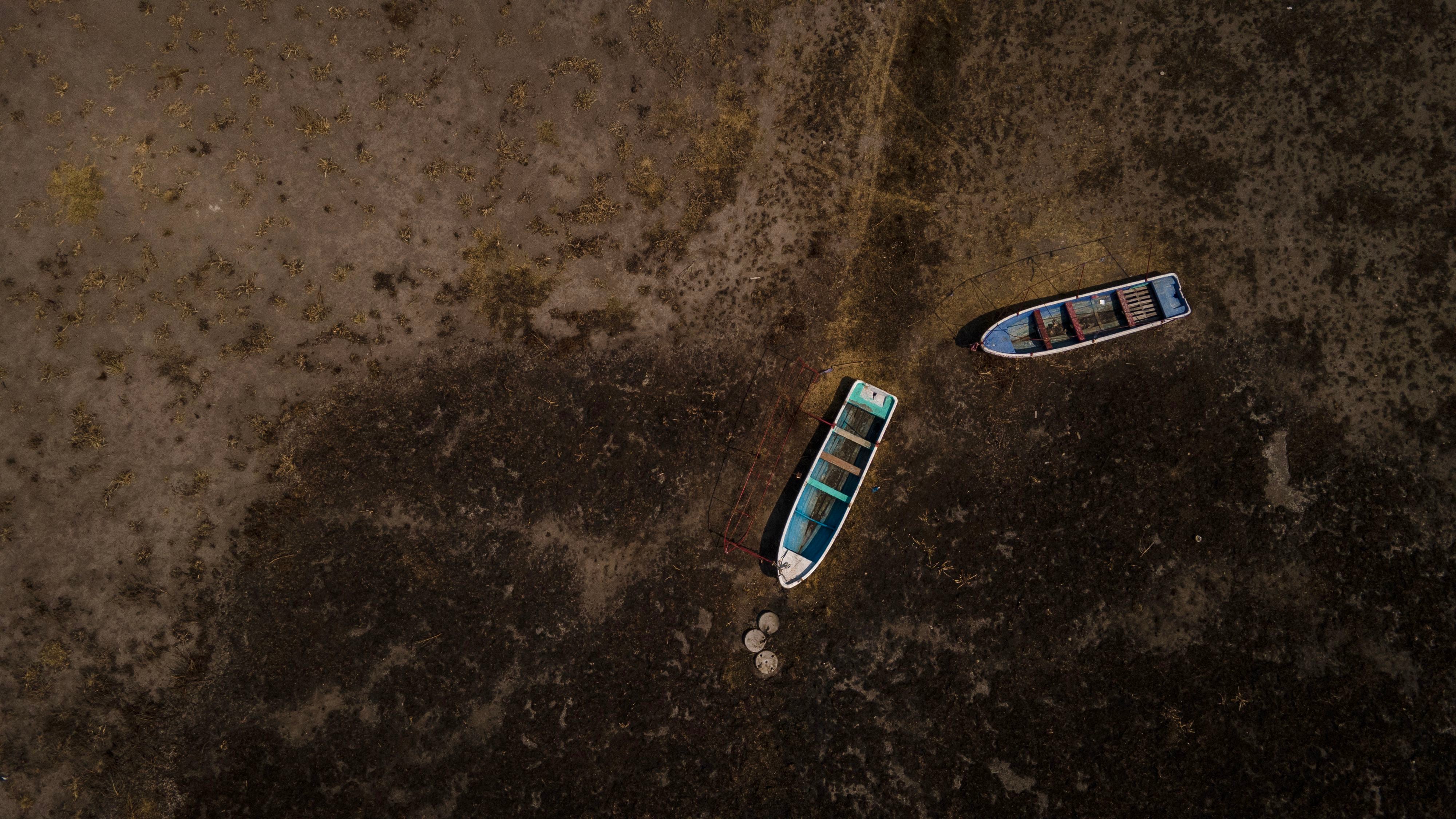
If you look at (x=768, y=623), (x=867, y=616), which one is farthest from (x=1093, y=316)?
(x=768, y=623)

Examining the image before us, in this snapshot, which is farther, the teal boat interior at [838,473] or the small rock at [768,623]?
the small rock at [768,623]

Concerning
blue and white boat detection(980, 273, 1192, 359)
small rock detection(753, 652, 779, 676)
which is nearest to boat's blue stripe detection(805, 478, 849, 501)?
small rock detection(753, 652, 779, 676)

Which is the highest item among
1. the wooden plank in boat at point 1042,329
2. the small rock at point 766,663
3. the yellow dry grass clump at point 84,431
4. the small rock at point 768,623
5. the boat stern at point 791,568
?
the wooden plank in boat at point 1042,329

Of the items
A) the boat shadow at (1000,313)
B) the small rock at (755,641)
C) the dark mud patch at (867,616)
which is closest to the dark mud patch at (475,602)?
the dark mud patch at (867,616)

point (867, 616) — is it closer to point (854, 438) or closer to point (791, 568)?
point (791, 568)

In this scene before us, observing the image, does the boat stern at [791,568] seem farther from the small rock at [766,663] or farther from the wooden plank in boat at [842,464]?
the wooden plank in boat at [842,464]

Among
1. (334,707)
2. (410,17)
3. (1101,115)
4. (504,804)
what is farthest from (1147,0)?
(334,707)

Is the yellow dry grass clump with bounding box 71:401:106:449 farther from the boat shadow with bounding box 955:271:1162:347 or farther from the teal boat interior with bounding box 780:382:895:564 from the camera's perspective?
the boat shadow with bounding box 955:271:1162:347
